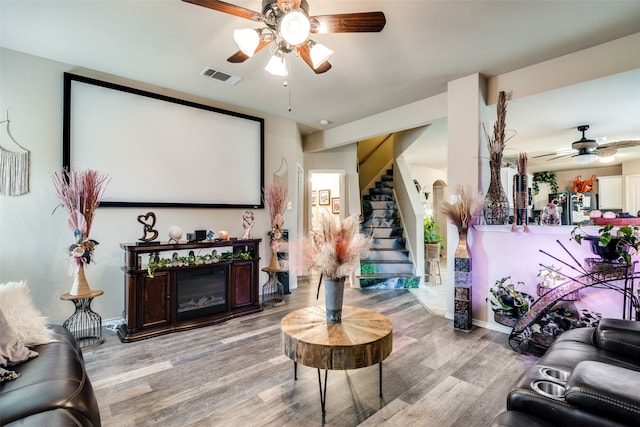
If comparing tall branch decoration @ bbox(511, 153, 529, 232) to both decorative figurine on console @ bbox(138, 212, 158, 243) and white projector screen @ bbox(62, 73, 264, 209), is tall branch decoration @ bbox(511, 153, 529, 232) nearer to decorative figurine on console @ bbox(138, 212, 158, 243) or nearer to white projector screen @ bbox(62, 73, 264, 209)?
white projector screen @ bbox(62, 73, 264, 209)

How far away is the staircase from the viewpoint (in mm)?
5293

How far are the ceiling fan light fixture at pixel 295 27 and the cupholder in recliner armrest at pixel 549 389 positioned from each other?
2253mm

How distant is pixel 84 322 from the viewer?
3.29m

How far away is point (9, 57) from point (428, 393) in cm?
492

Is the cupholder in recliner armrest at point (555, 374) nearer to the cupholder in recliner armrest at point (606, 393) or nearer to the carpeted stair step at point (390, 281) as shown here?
the cupholder in recliner armrest at point (606, 393)

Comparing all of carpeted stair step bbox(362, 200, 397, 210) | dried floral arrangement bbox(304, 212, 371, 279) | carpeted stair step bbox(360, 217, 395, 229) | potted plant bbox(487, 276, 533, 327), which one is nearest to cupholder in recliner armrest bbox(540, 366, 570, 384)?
dried floral arrangement bbox(304, 212, 371, 279)

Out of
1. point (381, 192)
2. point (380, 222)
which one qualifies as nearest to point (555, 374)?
point (380, 222)

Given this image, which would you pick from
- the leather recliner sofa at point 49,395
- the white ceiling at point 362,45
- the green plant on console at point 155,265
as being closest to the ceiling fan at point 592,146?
the white ceiling at point 362,45

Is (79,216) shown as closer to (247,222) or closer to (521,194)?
(247,222)

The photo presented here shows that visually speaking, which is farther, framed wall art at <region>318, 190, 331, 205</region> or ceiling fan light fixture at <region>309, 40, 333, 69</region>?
framed wall art at <region>318, 190, 331, 205</region>

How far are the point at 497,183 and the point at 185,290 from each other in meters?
3.82

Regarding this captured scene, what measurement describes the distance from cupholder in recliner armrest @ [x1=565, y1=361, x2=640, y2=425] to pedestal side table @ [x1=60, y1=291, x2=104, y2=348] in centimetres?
369

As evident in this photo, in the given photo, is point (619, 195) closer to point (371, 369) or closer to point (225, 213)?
point (371, 369)

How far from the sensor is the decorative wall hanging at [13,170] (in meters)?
2.97
